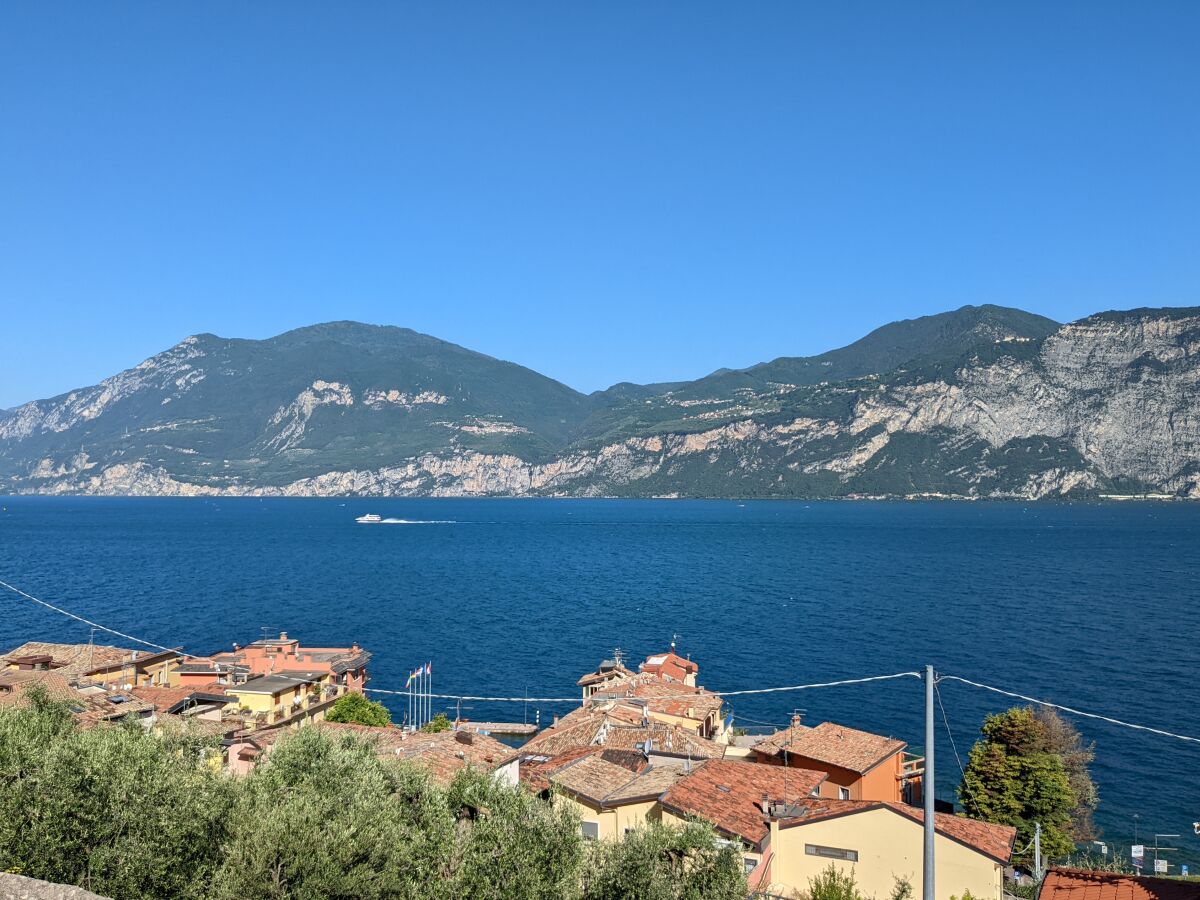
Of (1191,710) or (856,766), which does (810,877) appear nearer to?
(856,766)

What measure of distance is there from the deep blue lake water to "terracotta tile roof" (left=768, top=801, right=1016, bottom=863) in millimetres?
17342

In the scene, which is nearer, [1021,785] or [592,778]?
[592,778]

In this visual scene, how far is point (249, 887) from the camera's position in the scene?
15367 mm

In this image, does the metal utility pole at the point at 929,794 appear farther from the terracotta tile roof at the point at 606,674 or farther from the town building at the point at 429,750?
the terracotta tile roof at the point at 606,674

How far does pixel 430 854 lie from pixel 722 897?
579cm

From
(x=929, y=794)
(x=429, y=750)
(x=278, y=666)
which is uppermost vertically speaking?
(x=929, y=794)

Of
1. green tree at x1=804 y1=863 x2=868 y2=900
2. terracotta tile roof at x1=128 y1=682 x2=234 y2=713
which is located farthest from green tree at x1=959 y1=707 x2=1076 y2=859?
terracotta tile roof at x1=128 y1=682 x2=234 y2=713

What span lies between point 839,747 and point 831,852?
11.8 m

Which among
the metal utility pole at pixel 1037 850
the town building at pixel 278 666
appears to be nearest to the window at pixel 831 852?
the metal utility pole at pixel 1037 850

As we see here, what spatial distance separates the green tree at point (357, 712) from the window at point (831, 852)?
27.8m

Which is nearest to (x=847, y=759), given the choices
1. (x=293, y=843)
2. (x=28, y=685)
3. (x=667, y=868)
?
(x=667, y=868)

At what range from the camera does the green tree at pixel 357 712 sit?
46750 mm

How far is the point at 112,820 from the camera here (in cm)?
1703

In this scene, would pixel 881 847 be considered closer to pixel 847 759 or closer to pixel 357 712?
pixel 847 759
